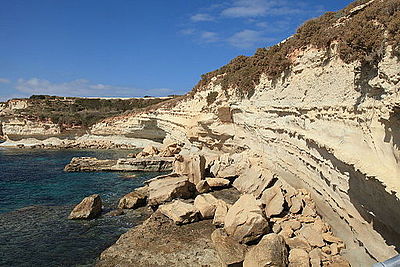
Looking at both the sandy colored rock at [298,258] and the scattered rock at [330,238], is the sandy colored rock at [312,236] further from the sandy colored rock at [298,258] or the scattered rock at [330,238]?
A: the sandy colored rock at [298,258]

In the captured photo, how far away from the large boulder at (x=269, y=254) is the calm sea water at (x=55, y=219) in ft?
15.7

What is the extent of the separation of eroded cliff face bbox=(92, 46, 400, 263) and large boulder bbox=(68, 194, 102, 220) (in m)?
8.38

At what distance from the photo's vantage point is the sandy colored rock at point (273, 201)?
11094 mm

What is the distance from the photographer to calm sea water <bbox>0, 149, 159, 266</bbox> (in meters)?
9.82

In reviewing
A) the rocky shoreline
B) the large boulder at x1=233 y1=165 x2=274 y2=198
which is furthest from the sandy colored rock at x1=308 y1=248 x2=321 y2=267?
the large boulder at x1=233 y1=165 x2=274 y2=198

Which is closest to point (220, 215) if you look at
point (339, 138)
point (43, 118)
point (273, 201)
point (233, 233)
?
point (233, 233)

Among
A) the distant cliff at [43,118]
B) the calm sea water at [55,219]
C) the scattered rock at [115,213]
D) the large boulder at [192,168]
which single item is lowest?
the calm sea water at [55,219]

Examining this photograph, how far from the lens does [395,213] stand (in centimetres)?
657

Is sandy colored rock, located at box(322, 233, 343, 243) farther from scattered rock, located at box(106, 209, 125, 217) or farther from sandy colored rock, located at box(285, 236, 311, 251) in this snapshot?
scattered rock, located at box(106, 209, 125, 217)

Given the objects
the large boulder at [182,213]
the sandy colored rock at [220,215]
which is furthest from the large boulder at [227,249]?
the large boulder at [182,213]

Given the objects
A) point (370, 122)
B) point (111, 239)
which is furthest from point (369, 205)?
point (111, 239)

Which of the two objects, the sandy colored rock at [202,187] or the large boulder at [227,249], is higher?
the sandy colored rock at [202,187]

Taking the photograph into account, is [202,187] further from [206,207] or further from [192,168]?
[206,207]

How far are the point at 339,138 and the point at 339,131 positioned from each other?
22 cm
